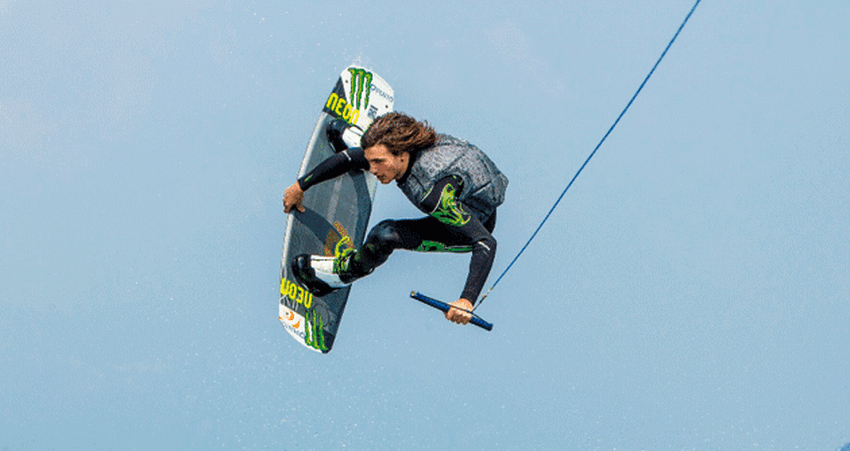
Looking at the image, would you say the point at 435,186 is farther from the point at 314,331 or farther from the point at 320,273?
the point at 314,331

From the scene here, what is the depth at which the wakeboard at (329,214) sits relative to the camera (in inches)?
251

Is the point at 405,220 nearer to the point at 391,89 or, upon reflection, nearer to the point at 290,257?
the point at 290,257

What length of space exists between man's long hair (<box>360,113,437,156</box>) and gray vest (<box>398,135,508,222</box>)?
7 centimetres

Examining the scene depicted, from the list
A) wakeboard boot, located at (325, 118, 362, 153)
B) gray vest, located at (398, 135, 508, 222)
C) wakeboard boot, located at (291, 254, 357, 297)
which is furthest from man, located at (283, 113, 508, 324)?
wakeboard boot, located at (325, 118, 362, 153)

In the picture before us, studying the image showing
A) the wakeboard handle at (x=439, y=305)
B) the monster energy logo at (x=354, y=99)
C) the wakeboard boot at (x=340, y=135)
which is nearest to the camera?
the wakeboard handle at (x=439, y=305)

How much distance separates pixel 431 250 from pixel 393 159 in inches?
34.0

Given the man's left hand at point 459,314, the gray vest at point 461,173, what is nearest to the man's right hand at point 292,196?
the gray vest at point 461,173

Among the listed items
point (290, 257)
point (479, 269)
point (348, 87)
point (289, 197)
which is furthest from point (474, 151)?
point (348, 87)

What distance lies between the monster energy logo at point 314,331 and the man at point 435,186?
1.43m

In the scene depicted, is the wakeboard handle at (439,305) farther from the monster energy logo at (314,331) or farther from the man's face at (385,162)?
the monster energy logo at (314,331)

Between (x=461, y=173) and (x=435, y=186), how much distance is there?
187 millimetres

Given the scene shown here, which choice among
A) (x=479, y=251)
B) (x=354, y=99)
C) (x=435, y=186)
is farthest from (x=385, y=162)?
(x=354, y=99)

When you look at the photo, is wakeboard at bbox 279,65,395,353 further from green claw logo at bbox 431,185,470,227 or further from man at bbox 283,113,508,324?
green claw logo at bbox 431,185,470,227

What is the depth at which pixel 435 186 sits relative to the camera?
14.6 feet
